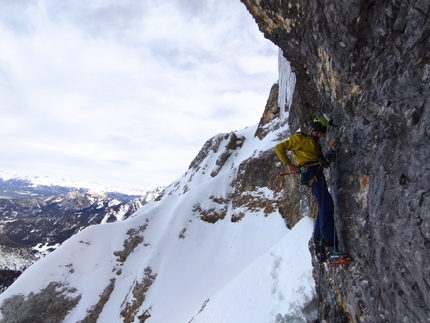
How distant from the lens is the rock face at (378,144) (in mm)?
3537

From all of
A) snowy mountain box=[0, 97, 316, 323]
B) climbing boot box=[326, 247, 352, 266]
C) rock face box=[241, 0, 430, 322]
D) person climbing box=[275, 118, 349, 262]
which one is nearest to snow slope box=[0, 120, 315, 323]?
snowy mountain box=[0, 97, 316, 323]

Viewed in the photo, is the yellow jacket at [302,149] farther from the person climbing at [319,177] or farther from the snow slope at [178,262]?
the snow slope at [178,262]

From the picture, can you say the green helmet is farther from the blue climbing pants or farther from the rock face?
the blue climbing pants

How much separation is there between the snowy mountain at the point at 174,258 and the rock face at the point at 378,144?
19.4ft

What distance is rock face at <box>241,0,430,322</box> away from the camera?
139 inches

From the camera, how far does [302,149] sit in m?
6.08

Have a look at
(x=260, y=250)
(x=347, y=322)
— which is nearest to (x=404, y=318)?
(x=347, y=322)

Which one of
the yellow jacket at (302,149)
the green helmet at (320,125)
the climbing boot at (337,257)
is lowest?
the climbing boot at (337,257)

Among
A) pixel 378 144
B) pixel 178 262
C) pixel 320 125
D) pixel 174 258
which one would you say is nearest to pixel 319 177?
pixel 320 125

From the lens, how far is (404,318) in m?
3.83

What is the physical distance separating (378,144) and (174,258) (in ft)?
74.5

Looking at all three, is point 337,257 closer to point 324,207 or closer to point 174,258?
point 324,207

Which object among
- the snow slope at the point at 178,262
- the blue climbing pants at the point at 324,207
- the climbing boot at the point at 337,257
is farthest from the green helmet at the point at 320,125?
the snow slope at the point at 178,262

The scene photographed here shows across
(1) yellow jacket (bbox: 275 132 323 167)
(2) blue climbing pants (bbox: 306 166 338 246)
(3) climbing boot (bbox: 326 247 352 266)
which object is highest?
(1) yellow jacket (bbox: 275 132 323 167)
